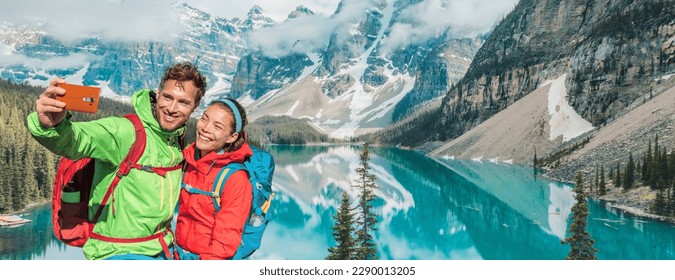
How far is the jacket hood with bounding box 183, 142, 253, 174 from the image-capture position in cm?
340

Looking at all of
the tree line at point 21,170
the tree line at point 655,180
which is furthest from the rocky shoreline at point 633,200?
the tree line at point 21,170

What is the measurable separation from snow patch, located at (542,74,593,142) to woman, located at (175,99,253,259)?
6927 centimetres

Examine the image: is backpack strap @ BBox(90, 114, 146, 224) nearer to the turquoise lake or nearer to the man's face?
the man's face

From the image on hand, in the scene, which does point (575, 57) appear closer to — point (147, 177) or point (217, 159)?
point (217, 159)

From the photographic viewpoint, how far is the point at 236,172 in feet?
10.9

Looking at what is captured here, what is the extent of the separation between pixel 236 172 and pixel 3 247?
1055 inches

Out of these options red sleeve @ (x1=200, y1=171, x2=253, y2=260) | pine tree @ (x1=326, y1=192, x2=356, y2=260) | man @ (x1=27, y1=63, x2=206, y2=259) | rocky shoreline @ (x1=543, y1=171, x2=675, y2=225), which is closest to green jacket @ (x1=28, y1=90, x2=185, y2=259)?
man @ (x1=27, y1=63, x2=206, y2=259)

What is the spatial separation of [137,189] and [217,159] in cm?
54

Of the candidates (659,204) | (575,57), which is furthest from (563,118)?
(659,204)

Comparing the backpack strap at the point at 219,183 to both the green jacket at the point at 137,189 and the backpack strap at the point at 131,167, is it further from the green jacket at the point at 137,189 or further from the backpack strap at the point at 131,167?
the backpack strap at the point at 131,167

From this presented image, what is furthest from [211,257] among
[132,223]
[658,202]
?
[658,202]
